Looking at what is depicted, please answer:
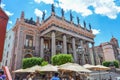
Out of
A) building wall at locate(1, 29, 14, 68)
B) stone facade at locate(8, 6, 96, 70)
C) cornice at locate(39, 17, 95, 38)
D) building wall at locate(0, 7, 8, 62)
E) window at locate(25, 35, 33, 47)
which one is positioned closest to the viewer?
building wall at locate(0, 7, 8, 62)

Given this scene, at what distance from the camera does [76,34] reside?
96.3ft

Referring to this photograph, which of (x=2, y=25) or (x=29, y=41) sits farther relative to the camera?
(x=29, y=41)

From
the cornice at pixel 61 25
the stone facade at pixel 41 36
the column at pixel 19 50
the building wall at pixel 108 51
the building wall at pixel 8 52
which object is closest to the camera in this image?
the column at pixel 19 50

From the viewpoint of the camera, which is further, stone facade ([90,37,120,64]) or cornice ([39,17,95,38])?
stone facade ([90,37,120,64])

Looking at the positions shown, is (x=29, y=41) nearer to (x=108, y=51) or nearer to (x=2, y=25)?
(x=2, y=25)

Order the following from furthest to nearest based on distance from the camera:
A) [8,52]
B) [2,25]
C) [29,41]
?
[8,52] → [29,41] → [2,25]

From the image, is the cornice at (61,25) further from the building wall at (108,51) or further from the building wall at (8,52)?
the building wall at (108,51)

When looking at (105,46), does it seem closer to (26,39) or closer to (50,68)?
(26,39)

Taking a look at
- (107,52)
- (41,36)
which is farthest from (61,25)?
(107,52)

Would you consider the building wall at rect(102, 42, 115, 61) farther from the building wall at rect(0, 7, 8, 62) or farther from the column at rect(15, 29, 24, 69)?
the building wall at rect(0, 7, 8, 62)

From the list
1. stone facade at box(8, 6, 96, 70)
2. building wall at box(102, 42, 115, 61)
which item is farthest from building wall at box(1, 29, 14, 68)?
building wall at box(102, 42, 115, 61)

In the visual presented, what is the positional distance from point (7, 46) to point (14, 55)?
18.7 feet

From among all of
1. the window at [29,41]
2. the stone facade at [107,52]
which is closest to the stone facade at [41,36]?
the window at [29,41]

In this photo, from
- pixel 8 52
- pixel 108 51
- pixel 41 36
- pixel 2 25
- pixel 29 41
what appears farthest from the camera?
pixel 108 51
